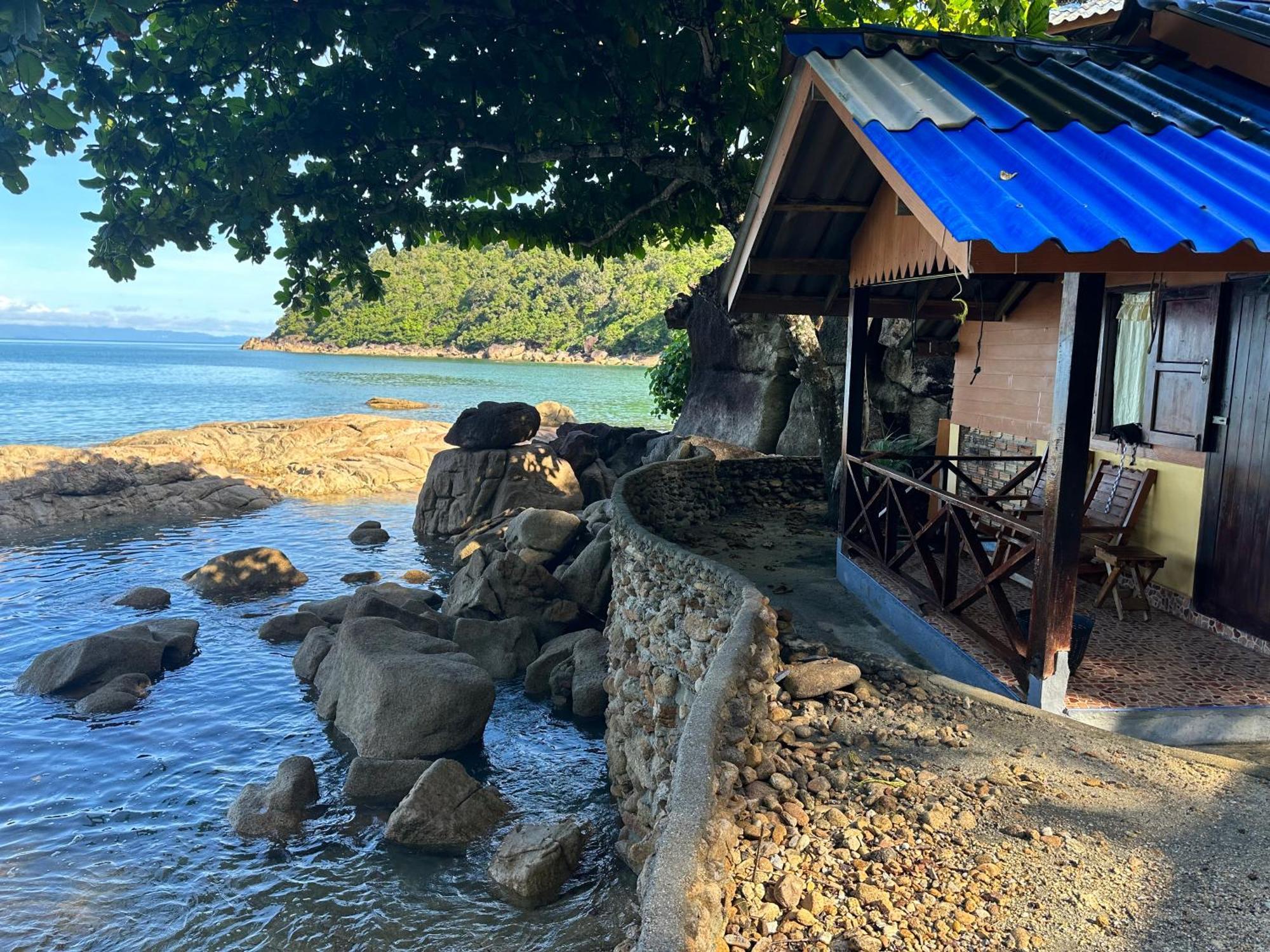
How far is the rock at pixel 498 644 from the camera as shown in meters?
12.9

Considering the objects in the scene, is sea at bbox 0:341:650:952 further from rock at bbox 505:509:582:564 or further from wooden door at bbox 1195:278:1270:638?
wooden door at bbox 1195:278:1270:638

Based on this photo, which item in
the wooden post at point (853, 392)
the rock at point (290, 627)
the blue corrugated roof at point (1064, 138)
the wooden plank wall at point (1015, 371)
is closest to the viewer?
the blue corrugated roof at point (1064, 138)

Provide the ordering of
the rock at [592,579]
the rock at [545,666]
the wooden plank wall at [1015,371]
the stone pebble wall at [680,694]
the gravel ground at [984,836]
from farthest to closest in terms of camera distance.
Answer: the rock at [592,579], the rock at [545,666], the wooden plank wall at [1015,371], the stone pebble wall at [680,694], the gravel ground at [984,836]

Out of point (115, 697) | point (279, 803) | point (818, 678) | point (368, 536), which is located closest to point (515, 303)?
point (368, 536)

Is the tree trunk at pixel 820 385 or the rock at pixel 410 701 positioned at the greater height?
the tree trunk at pixel 820 385

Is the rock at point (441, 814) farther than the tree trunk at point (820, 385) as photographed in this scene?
No

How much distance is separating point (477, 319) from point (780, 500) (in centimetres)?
10816

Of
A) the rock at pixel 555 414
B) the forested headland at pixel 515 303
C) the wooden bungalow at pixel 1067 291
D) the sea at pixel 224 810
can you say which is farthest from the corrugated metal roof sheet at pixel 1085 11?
the forested headland at pixel 515 303

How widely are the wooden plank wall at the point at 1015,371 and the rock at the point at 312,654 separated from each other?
31.9 feet

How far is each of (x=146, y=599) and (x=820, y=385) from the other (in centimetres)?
1359

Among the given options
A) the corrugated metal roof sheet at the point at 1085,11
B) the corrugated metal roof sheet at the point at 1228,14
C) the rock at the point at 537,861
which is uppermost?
the corrugated metal roof sheet at the point at 1085,11

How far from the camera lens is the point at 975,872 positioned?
13.4 ft

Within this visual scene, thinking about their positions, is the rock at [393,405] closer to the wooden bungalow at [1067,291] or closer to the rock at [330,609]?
the rock at [330,609]

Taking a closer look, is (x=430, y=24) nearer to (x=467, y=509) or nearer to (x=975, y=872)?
(x=975, y=872)
